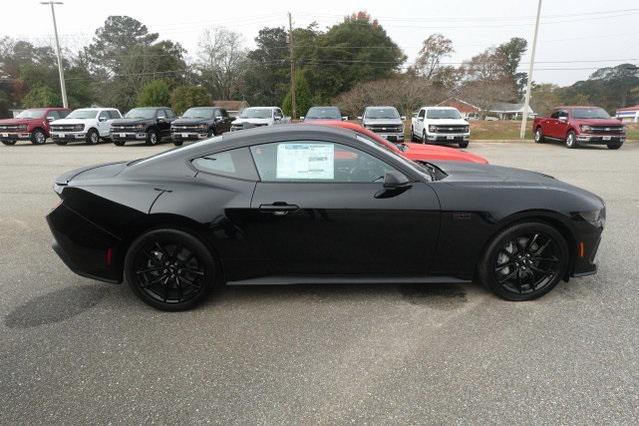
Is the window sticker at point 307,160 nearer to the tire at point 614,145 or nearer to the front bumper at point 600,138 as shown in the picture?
the front bumper at point 600,138

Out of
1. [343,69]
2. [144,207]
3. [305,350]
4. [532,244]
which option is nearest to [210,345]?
[305,350]

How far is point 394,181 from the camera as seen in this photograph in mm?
3348

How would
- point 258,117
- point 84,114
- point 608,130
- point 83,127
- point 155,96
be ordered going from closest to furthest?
1. point 608,130
2. point 83,127
3. point 258,117
4. point 84,114
5. point 155,96

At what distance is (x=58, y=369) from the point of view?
2.76 metres

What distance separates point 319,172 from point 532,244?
6.07ft

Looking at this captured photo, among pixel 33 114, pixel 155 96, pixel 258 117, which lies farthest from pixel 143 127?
pixel 155 96

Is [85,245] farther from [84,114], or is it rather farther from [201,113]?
[84,114]

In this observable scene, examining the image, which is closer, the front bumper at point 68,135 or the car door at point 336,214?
the car door at point 336,214

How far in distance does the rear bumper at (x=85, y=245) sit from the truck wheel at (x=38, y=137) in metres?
20.3

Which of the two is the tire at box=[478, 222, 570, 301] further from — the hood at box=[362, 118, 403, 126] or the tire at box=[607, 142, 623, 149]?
the tire at box=[607, 142, 623, 149]

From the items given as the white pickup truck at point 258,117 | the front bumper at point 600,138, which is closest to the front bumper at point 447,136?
the front bumper at point 600,138

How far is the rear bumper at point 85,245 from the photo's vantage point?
3410 millimetres

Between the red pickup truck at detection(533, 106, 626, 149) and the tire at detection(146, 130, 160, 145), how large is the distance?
18.0m

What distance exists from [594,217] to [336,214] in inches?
84.8
